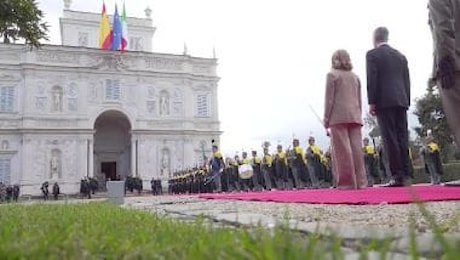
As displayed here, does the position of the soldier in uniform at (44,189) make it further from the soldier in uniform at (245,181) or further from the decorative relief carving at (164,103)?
the soldier in uniform at (245,181)

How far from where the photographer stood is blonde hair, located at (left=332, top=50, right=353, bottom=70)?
708cm

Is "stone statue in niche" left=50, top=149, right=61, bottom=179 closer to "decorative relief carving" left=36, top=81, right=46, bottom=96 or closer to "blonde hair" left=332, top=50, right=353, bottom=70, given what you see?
"decorative relief carving" left=36, top=81, right=46, bottom=96

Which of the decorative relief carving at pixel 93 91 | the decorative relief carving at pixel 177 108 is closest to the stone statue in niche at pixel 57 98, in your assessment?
the decorative relief carving at pixel 93 91

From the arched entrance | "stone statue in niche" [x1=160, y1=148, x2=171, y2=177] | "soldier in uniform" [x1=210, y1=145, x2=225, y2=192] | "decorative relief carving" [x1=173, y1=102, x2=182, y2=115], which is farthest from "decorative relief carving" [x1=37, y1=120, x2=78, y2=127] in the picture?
"soldier in uniform" [x1=210, y1=145, x2=225, y2=192]

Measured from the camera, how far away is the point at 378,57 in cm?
657

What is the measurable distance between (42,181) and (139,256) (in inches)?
1553

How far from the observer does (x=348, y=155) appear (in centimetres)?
677

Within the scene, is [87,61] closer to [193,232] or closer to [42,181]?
[42,181]

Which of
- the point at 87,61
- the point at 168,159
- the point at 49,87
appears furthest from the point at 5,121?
the point at 168,159

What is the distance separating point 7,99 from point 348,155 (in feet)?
122

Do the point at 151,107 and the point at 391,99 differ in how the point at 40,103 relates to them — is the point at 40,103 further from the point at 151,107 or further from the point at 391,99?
the point at 391,99

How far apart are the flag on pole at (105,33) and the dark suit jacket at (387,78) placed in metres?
39.5

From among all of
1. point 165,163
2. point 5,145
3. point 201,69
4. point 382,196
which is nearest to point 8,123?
point 5,145

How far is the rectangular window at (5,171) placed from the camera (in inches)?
1502
